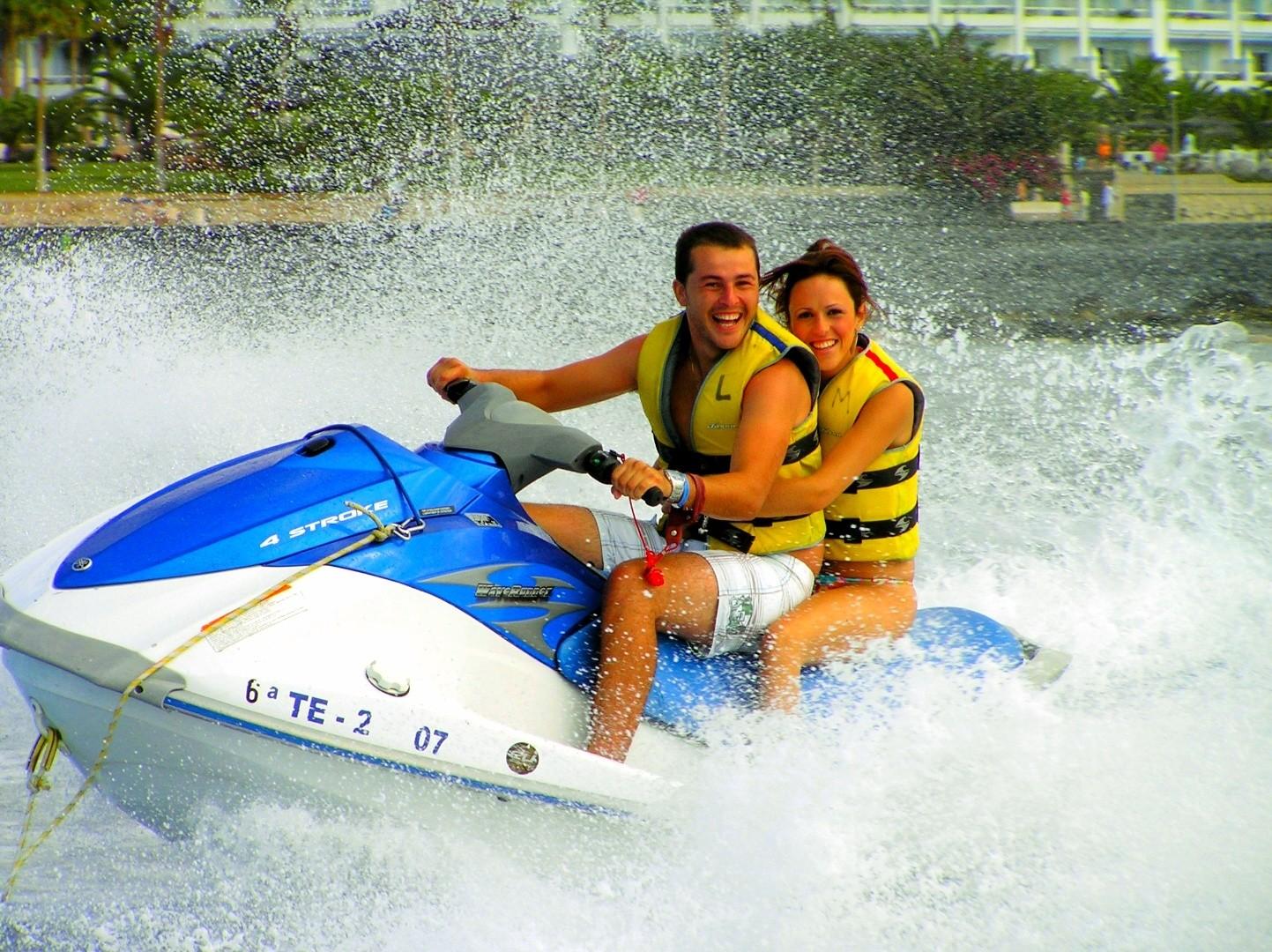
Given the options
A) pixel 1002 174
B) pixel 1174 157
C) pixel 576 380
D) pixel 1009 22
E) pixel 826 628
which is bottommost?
pixel 826 628

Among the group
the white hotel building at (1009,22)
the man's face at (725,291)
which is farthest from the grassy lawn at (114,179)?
the man's face at (725,291)

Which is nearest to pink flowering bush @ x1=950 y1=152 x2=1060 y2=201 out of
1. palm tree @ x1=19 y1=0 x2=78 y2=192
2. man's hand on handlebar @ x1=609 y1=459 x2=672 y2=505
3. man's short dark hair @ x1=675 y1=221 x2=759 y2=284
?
man's short dark hair @ x1=675 y1=221 x2=759 y2=284

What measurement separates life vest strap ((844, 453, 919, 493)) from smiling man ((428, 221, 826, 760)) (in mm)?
162

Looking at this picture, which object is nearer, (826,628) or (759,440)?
(759,440)

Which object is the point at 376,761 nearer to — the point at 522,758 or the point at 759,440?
the point at 522,758

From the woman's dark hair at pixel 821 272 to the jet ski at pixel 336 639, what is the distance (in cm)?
76

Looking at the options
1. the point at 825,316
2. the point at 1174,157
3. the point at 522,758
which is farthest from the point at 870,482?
the point at 1174,157

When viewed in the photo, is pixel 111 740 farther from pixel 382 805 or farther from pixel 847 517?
pixel 847 517

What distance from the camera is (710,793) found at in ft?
9.61

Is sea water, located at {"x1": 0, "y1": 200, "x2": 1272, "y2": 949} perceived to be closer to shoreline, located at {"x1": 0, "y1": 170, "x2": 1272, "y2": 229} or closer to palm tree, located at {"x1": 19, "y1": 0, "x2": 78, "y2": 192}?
shoreline, located at {"x1": 0, "y1": 170, "x2": 1272, "y2": 229}

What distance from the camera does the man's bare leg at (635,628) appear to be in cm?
284

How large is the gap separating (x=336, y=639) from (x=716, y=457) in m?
1.00

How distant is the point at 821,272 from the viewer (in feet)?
10.7

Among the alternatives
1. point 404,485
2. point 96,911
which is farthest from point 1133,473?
point 96,911
